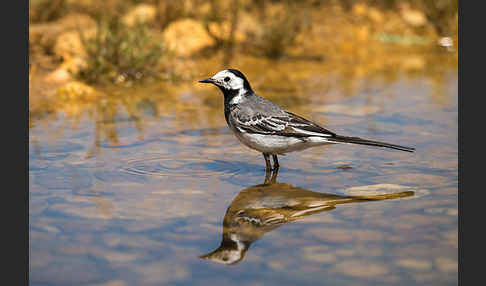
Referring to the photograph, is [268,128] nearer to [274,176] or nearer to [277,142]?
[277,142]

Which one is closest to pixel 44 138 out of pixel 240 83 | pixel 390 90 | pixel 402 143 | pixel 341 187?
pixel 240 83

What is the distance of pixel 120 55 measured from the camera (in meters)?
9.67

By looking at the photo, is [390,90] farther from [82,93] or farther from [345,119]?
[82,93]

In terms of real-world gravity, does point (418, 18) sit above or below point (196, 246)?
above

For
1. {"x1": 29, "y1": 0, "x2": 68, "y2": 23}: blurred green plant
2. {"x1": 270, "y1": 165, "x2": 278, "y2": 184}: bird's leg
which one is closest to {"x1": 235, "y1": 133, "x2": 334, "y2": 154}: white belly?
{"x1": 270, "y1": 165, "x2": 278, "y2": 184}: bird's leg

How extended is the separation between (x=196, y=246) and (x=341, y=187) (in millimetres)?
1723

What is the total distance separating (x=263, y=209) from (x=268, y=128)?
117cm

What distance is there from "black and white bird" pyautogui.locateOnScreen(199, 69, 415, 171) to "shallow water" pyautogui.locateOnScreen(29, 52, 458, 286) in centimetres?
28

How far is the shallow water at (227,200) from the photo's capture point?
12.3 ft

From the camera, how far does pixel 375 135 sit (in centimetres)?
708

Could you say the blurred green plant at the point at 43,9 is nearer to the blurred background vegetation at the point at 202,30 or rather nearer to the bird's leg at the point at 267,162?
the blurred background vegetation at the point at 202,30

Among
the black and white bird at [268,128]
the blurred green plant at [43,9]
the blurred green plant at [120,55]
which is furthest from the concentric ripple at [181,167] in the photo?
the blurred green plant at [43,9]

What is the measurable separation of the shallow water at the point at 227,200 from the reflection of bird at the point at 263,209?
0.02 meters

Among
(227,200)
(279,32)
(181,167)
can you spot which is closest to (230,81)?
(181,167)
